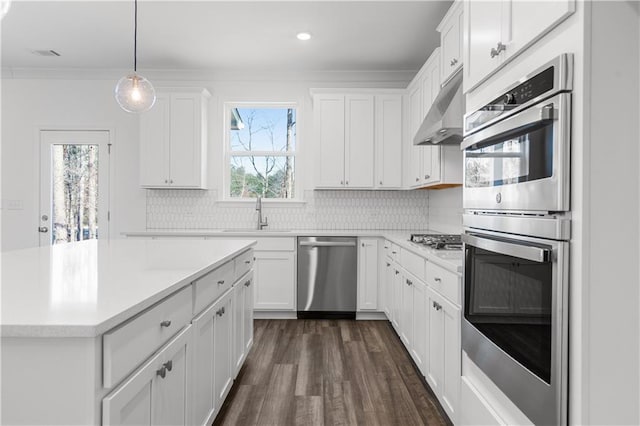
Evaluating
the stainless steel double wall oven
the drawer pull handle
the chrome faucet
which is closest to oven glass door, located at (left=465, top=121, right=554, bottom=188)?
the stainless steel double wall oven

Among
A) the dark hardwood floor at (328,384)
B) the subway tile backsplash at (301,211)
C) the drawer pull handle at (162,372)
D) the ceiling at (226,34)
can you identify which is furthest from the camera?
the subway tile backsplash at (301,211)

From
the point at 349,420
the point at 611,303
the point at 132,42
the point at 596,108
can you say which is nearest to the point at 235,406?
the point at 349,420

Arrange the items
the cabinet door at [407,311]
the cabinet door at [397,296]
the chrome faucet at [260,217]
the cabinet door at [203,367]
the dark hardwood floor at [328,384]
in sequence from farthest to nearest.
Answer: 1. the chrome faucet at [260,217]
2. the cabinet door at [397,296]
3. the cabinet door at [407,311]
4. the dark hardwood floor at [328,384]
5. the cabinet door at [203,367]

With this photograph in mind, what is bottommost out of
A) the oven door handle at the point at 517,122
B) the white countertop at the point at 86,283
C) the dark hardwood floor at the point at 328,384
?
the dark hardwood floor at the point at 328,384

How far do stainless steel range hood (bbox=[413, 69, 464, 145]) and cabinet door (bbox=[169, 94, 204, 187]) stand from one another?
2.53 meters

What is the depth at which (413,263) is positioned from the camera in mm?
3008

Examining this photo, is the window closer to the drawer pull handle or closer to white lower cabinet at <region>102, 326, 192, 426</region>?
white lower cabinet at <region>102, 326, 192, 426</region>

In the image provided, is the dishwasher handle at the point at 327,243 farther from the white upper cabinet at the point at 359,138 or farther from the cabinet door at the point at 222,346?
the cabinet door at the point at 222,346

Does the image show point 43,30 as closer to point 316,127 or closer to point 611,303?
point 316,127

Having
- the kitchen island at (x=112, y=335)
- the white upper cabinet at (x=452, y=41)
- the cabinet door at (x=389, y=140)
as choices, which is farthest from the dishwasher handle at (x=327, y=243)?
the kitchen island at (x=112, y=335)

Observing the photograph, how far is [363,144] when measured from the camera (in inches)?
178

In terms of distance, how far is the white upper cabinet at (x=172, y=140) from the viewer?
4527 millimetres

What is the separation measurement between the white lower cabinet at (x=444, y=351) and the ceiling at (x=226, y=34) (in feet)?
7.63

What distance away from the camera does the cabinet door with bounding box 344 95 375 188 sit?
14.8 feet
